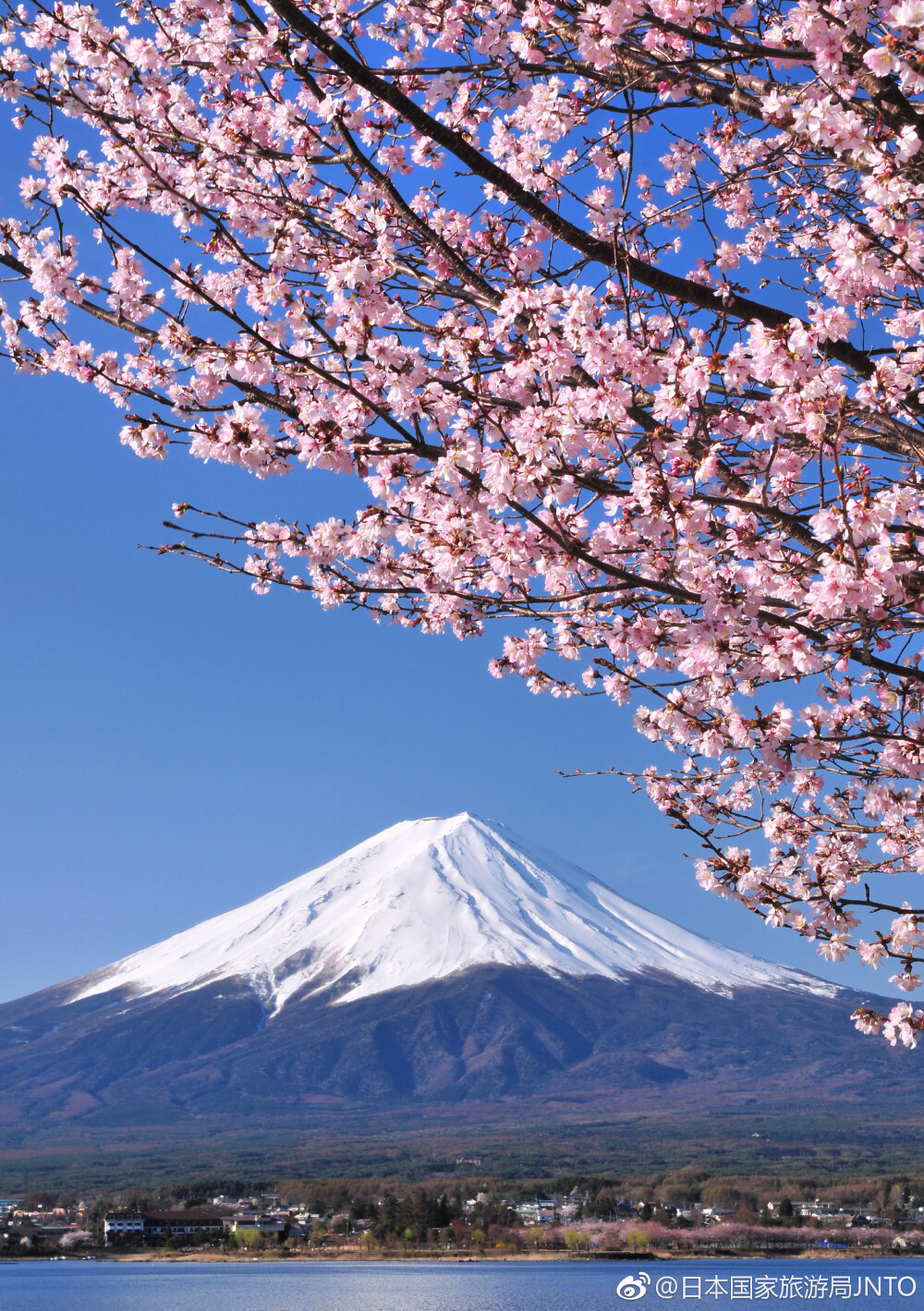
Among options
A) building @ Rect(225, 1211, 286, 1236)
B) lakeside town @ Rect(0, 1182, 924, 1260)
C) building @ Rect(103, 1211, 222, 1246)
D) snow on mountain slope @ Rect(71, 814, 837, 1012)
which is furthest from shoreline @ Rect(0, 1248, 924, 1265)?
snow on mountain slope @ Rect(71, 814, 837, 1012)

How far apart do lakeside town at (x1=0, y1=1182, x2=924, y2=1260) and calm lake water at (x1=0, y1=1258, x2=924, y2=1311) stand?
1194 millimetres

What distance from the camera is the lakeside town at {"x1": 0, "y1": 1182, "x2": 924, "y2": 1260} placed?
6250cm

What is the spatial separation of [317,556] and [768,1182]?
82.0 m

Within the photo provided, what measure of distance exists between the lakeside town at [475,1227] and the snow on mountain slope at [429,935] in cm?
8965

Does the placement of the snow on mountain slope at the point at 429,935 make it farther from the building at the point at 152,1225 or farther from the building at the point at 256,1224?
the building at the point at 256,1224

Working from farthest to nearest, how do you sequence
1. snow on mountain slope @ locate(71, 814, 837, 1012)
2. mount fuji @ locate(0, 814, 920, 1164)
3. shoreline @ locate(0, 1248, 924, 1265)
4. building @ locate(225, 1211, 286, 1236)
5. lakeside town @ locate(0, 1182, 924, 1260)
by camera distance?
snow on mountain slope @ locate(71, 814, 837, 1012)
mount fuji @ locate(0, 814, 920, 1164)
building @ locate(225, 1211, 286, 1236)
lakeside town @ locate(0, 1182, 924, 1260)
shoreline @ locate(0, 1248, 924, 1265)

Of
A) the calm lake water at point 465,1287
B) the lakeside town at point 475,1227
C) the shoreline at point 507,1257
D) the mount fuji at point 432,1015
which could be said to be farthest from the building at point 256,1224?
the mount fuji at point 432,1015

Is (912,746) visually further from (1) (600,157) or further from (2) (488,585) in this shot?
(1) (600,157)

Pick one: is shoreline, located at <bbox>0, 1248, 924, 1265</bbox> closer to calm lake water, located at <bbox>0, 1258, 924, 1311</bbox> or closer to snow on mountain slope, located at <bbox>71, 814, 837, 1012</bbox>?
calm lake water, located at <bbox>0, 1258, 924, 1311</bbox>

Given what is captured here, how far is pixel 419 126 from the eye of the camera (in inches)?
139

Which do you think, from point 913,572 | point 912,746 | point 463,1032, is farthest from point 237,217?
point 463,1032

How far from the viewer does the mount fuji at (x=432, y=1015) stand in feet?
449

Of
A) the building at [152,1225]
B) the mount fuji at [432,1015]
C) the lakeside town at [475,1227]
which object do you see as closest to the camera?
the lakeside town at [475,1227]

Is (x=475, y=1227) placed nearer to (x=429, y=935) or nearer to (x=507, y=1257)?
(x=507, y=1257)
